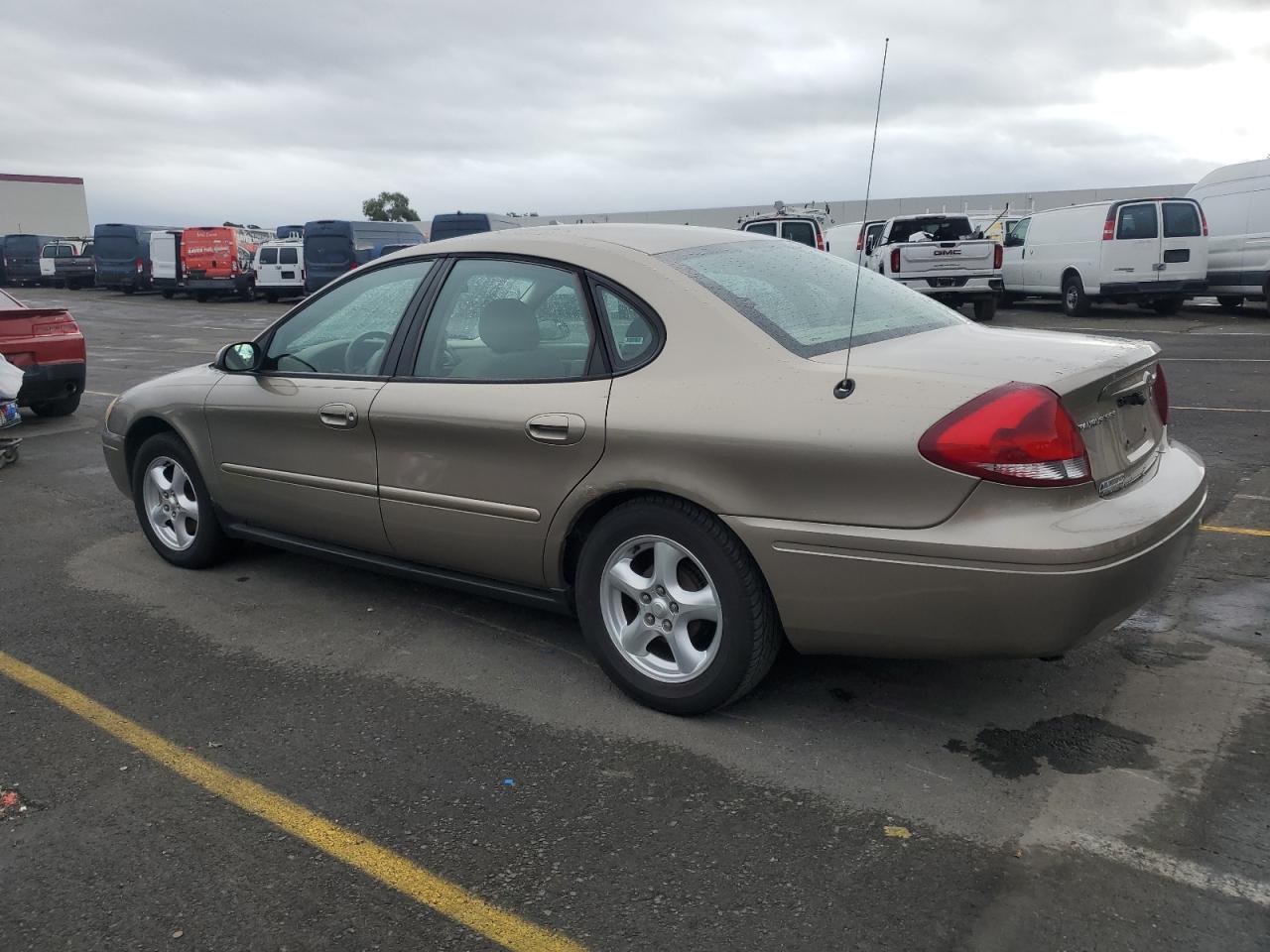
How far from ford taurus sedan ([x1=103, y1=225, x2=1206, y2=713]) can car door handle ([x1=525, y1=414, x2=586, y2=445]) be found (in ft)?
0.04

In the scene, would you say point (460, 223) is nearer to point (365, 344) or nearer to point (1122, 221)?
point (1122, 221)

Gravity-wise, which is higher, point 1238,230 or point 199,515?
point 1238,230

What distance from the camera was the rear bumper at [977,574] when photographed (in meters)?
2.91

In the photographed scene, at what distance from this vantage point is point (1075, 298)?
1866 centimetres

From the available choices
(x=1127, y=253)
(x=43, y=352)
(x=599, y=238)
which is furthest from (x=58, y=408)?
(x=1127, y=253)

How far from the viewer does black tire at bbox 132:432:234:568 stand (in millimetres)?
5148

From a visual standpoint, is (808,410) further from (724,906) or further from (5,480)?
(5,480)

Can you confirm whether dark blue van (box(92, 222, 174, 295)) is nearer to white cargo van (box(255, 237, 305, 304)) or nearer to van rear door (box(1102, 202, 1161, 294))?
white cargo van (box(255, 237, 305, 304))

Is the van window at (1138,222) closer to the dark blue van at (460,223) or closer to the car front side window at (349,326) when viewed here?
the dark blue van at (460,223)

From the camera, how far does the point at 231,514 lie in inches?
198

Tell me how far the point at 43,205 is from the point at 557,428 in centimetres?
7723

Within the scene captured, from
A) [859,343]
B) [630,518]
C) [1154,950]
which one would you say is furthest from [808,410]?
[1154,950]

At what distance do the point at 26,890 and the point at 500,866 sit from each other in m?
1.21

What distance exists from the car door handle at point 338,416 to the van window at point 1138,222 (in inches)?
639
